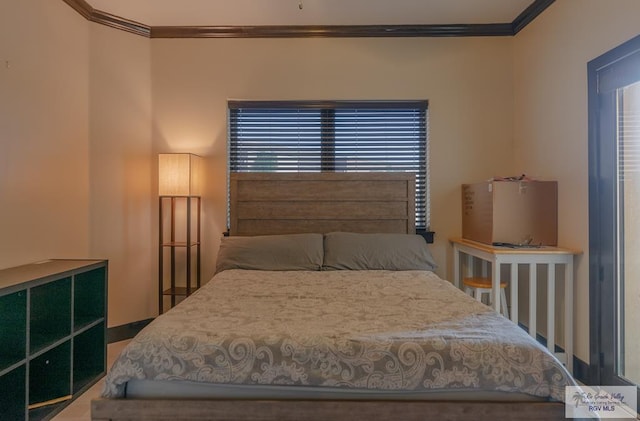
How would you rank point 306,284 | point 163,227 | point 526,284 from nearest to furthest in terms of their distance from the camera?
point 306,284
point 526,284
point 163,227

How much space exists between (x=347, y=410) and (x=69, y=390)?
1.84 meters

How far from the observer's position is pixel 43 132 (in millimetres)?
2568

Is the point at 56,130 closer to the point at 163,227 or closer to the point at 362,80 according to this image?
the point at 163,227

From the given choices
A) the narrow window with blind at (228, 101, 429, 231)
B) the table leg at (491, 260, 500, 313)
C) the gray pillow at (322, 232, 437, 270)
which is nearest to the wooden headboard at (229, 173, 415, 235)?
the narrow window with blind at (228, 101, 429, 231)

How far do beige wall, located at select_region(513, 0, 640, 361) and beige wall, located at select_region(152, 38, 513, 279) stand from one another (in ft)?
1.07

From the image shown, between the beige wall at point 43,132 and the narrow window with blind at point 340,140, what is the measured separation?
122cm

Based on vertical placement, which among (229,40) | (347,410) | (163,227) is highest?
(229,40)

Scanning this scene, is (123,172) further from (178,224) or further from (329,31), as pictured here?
(329,31)

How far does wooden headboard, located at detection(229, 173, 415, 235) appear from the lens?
3307 mm

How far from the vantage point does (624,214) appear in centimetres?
222

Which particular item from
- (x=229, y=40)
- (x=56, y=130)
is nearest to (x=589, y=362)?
(x=229, y=40)

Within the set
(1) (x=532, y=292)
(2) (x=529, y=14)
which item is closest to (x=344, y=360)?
(1) (x=532, y=292)

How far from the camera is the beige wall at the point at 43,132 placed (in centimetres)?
229

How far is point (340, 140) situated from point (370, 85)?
0.56 metres
